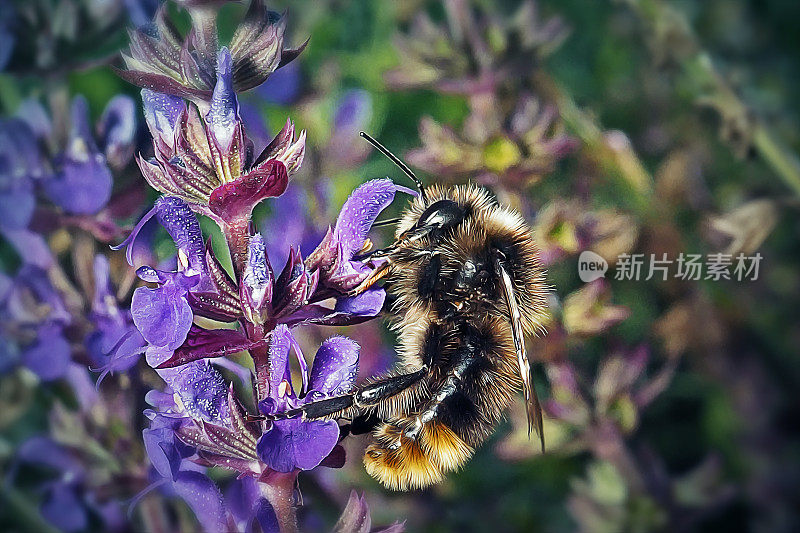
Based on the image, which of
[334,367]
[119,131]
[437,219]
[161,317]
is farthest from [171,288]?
[119,131]

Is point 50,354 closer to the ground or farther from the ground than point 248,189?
closer to the ground

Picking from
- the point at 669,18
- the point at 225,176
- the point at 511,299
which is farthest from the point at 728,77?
the point at 225,176

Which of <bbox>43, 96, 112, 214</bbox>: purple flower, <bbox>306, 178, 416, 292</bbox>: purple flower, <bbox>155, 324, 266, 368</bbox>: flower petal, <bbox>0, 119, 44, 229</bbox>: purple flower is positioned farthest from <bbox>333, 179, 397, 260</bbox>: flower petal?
<bbox>0, 119, 44, 229</bbox>: purple flower

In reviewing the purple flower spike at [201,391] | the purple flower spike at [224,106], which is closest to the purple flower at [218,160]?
the purple flower spike at [224,106]

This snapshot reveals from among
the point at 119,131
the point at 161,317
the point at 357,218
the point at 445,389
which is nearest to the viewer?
the point at 161,317

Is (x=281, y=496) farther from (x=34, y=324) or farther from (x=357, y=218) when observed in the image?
(x=34, y=324)

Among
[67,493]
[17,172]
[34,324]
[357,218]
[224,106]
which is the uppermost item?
[224,106]

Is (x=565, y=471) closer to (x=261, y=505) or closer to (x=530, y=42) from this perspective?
(x=530, y=42)
